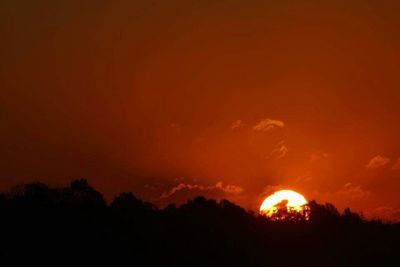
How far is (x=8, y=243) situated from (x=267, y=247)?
33697 mm

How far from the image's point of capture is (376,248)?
3602 inches

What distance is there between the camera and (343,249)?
9112cm

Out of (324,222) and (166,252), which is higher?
(324,222)

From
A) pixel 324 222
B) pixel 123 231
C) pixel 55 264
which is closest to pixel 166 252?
pixel 123 231

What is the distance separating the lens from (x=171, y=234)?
255 feet

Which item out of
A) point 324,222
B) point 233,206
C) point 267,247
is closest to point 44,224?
point 267,247

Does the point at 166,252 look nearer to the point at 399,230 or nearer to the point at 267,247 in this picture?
the point at 267,247

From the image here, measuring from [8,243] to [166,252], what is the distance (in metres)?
17.2

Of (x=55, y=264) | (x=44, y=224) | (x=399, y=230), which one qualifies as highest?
(x=399, y=230)

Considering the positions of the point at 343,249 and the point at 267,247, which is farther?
the point at 343,249

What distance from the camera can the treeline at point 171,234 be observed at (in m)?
64.2

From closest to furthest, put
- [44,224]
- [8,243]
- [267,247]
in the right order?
[8,243] → [44,224] → [267,247]

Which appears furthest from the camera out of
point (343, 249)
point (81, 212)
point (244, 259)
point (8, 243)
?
point (343, 249)

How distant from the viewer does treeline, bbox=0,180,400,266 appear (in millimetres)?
64250
